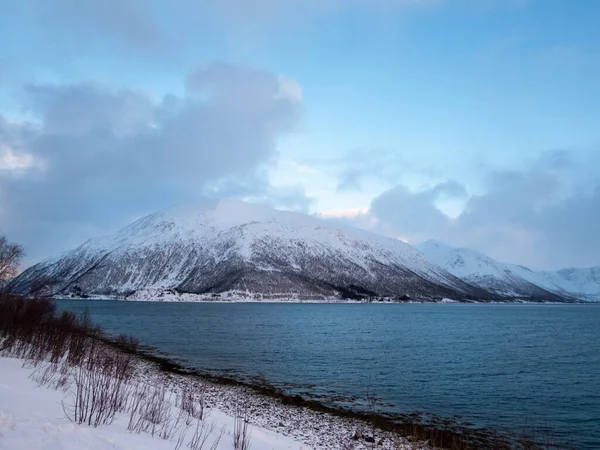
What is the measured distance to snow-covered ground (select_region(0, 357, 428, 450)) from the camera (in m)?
9.32

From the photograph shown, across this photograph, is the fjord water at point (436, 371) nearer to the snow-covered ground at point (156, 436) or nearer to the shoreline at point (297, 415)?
the shoreline at point (297, 415)

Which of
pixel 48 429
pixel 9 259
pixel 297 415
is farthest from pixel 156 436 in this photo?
pixel 9 259

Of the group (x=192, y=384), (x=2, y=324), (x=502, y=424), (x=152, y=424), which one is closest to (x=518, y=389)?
(x=502, y=424)

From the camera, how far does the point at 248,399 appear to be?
29.3m

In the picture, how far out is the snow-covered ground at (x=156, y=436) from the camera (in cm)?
932

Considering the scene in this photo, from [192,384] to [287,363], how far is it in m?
15.1

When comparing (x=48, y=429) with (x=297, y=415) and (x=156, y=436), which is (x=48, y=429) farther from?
(x=297, y=415)

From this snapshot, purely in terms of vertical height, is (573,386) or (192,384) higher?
(573,386)

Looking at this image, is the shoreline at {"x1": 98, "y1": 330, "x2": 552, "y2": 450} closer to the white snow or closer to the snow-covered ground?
the snow-covered ground

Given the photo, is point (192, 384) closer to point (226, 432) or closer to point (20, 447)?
point (226, 432)

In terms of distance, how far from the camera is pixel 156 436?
12281 mm

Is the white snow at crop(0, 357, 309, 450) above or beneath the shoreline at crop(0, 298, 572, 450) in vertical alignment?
above

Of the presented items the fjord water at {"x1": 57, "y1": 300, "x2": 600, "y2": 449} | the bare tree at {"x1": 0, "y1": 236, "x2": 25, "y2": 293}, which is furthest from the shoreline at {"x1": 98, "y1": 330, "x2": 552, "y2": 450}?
the bare tree at {"x1": 0, "y1": 236, "x2": 25, "y2": 293}

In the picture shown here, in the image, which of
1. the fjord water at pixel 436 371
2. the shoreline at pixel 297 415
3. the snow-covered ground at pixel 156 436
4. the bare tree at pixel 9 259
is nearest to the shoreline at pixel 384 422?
the shoreline at pixel 297 415
